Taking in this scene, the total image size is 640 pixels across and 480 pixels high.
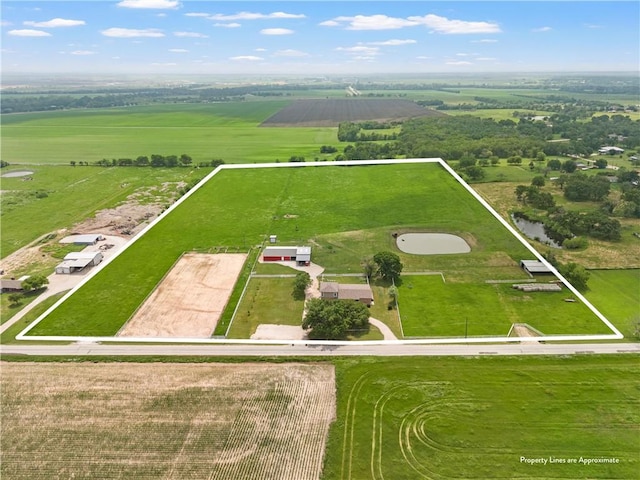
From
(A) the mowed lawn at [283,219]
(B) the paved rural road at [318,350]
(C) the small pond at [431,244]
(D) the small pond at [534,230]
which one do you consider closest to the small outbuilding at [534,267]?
(A) the mowed lawn at [283,219]

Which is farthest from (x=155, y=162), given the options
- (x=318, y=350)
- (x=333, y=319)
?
(x=318, y=350)

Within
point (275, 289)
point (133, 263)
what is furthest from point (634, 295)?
point (133, 263)

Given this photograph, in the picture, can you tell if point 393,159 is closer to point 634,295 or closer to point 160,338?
point 634,295

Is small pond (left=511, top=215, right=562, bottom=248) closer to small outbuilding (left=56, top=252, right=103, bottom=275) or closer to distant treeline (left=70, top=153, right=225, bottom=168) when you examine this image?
small outbuilding (left=56, top=252, right=103, bottom=275)

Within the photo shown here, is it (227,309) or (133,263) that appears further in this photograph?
(133,263)

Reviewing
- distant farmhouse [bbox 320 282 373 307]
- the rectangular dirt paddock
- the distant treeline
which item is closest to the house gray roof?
distant farmhouse [bbox 320 282 373 307]

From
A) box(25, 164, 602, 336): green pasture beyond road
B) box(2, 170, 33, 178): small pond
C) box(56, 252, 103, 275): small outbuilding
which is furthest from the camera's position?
box(2, 170, 33, 178): small pond
